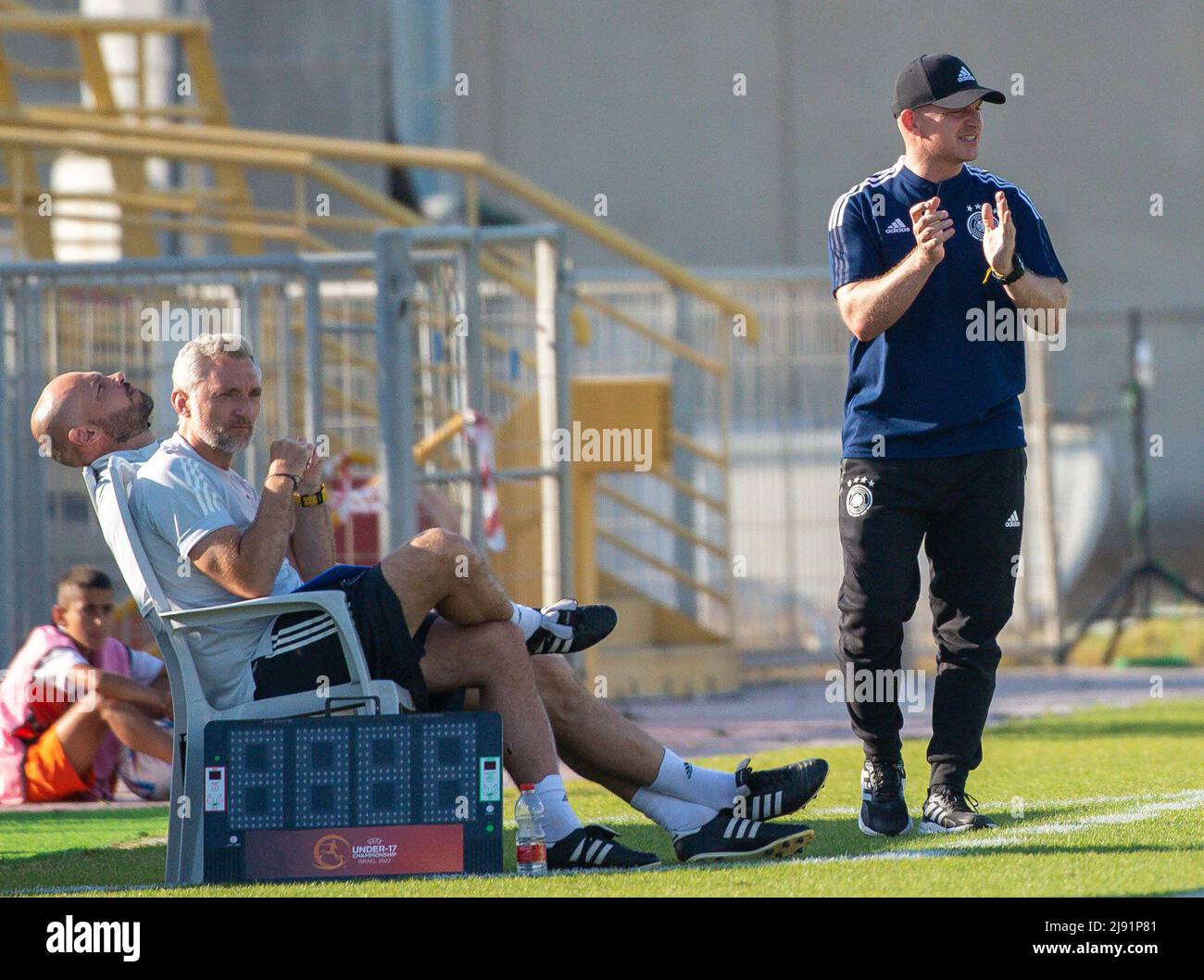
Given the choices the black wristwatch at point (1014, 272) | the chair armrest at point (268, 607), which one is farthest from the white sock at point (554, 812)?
the black wristwatch at point (1014, 272)

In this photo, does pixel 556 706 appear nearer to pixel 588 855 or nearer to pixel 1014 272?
pixel 588 855

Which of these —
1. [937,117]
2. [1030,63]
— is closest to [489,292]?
[937,117]

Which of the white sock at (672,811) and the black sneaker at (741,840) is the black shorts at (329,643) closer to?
the white sock at (672,811)

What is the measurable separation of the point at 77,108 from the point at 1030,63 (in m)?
9.55

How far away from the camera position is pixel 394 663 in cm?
500

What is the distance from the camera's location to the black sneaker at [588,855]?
495cm

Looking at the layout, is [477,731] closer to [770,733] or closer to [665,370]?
[770,733]

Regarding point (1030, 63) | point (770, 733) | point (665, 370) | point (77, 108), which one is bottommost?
point (770, 733)

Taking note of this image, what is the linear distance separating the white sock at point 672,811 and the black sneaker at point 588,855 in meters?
0.21

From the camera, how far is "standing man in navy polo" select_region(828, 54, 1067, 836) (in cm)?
534

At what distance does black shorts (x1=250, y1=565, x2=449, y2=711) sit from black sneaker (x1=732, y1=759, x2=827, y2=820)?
3.13 feet

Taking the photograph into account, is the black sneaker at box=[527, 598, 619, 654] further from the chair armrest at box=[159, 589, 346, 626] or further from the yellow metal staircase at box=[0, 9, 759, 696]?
the yellow metal staircase at box=[0, 9, 759, 696]

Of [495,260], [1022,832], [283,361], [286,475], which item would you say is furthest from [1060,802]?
[495,260]
